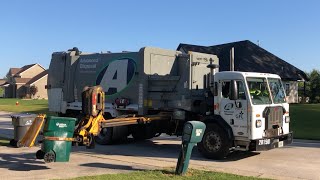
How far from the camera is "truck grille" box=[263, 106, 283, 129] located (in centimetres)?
1122

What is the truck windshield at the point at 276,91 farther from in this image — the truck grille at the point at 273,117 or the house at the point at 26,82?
the house at the point at 26,82

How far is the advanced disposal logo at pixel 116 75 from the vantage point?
14.2 metres

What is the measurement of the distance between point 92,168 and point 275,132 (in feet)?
16.1

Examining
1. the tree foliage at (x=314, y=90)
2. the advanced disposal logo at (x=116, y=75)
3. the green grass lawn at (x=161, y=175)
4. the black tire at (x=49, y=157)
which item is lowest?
the green grass lawn at (x=161, y=175)

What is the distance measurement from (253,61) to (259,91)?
33.2 meters

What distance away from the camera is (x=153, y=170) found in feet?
31.4

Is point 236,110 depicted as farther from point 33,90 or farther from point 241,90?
point 33,90

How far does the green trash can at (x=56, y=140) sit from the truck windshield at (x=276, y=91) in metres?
5.42

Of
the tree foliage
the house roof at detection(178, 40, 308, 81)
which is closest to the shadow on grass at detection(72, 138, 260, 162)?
the house roof at detection(178, 40, 308, 81)

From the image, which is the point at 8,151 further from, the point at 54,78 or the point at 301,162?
the point at 301,162

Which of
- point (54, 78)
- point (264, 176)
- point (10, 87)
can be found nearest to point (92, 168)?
point (264, 176)

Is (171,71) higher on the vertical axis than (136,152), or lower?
higher

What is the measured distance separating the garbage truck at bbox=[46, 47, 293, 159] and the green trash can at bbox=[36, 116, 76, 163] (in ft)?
5.29

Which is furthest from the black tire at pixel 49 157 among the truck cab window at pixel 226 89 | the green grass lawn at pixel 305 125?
the green grass lawn at pixel 305 125
